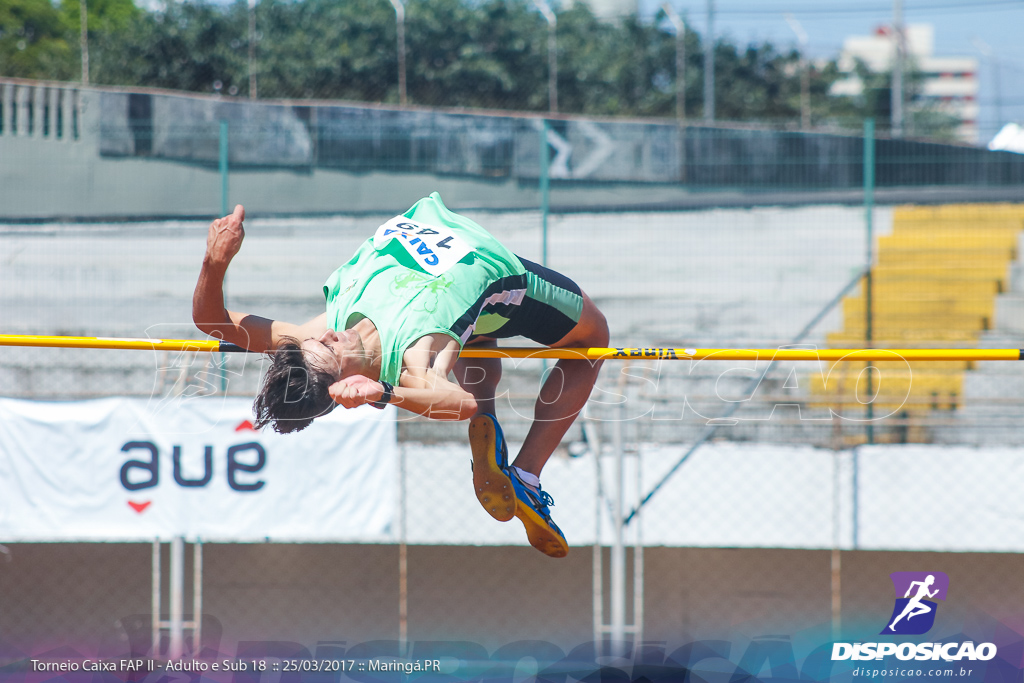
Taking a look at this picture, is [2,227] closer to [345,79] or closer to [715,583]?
[715,583]

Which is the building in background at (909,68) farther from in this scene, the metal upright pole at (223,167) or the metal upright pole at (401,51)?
the metal upright pole at (223,167)

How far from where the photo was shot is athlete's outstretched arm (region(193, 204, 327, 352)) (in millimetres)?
3365

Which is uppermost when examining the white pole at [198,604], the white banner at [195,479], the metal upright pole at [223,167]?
the metal upright pole at [223,167]

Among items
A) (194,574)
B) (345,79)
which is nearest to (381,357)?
(194,574)

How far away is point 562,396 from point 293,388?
1184 millimetres

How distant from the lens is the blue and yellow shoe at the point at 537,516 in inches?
147

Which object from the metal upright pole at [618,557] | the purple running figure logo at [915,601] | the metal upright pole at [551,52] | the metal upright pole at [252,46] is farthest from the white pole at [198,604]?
the metal upright pole at [551,52]

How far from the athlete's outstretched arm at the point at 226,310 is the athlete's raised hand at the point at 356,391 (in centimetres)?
53

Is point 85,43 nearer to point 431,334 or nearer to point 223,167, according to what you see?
point 223,167

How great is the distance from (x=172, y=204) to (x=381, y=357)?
16.7 ft

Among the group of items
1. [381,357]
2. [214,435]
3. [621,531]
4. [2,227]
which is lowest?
[621,531]

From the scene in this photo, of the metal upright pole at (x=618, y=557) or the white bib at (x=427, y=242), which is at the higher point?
the white bib at (x=427, y=242)

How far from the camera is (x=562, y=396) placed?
13.1 ft

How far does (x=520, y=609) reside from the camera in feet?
19.2
